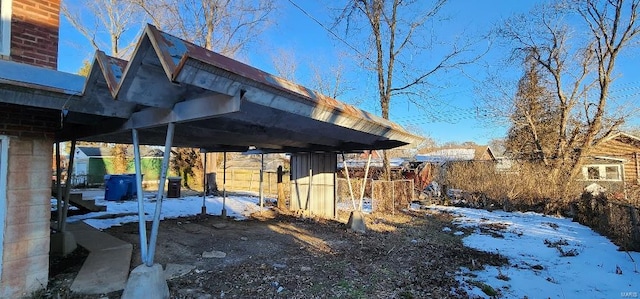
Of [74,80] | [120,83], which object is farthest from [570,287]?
[74,80]

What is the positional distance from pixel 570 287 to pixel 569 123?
16.0m

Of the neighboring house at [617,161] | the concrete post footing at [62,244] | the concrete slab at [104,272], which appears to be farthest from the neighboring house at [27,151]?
the neighboring house at [617,161]

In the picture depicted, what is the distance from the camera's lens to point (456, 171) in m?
17.0

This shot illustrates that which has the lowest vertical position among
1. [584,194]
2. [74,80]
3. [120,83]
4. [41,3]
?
[584,194]

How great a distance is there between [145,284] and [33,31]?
3210 millimetres

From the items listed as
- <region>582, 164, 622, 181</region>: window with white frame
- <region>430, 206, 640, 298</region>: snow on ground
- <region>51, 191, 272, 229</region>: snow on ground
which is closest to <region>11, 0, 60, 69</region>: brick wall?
<region>51, 191, 272, 229</region>: snow on ground

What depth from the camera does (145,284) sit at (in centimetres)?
363

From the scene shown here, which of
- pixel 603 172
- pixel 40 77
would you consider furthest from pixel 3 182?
pixel 603 172

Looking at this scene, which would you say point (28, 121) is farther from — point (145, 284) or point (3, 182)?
point (145, 284)

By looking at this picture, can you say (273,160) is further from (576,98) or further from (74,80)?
(74,80)

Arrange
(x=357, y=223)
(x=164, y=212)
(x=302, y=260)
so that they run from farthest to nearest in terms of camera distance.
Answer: (x=164, y=212)
(x=357, y=223)
(x=302, y=260)

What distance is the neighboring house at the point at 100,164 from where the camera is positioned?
80.3 feet

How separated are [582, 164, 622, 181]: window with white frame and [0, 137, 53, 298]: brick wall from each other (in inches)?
885

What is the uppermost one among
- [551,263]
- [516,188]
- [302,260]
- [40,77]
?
[40,77]
